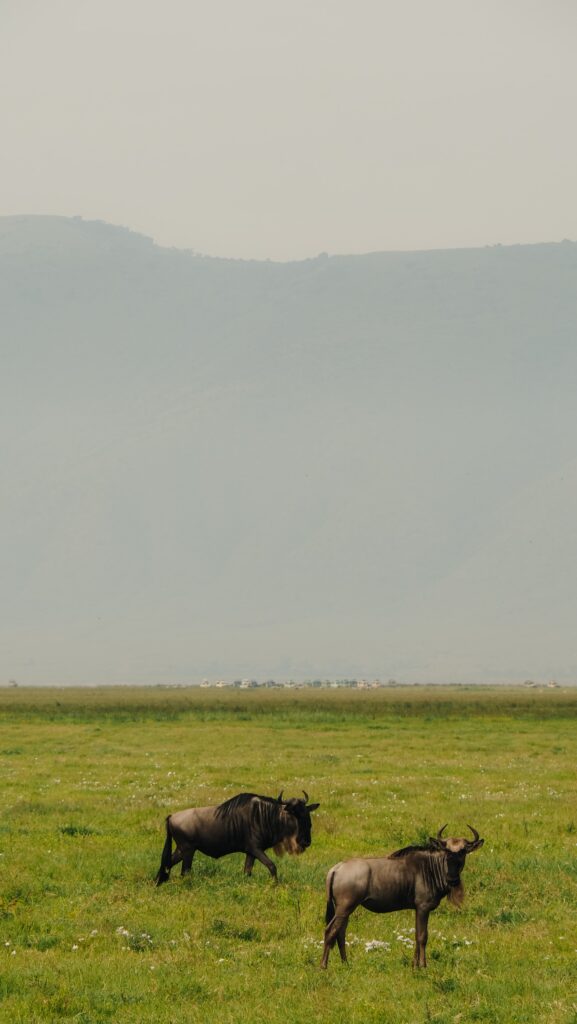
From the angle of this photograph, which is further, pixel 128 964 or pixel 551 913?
pixel 551 913

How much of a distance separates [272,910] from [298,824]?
65.3 inches

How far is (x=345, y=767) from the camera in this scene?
39.0m

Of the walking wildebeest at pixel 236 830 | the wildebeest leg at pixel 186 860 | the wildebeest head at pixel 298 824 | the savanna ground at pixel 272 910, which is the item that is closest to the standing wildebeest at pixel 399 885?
the savanna ground at pixel 272 910

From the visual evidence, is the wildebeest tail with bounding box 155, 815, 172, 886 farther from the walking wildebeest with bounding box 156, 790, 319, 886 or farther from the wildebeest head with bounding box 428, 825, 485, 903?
the wildebeest head with bounding box 428, 825, 485, 903

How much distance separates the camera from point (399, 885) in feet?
49.4

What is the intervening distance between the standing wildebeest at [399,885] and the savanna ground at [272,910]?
1.84ft

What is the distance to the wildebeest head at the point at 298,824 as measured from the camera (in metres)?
18.9

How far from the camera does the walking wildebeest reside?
1936cm

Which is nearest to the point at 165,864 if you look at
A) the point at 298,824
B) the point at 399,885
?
the point at 298,824

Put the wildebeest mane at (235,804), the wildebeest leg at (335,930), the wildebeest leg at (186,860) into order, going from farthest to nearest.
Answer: the wildebeest leg at (186,860)
the wildebeest mane at (235,804)
the wildebeest leg at (335,930)

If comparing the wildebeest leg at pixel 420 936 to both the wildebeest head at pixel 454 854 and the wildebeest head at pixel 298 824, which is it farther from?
the wildebeest head at pixel 298 824

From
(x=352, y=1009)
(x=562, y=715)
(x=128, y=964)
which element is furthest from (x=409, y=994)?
(x=562, y=715)

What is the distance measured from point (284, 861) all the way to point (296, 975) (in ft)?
21.2

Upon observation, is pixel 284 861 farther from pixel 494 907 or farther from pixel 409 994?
pixel 409 994
